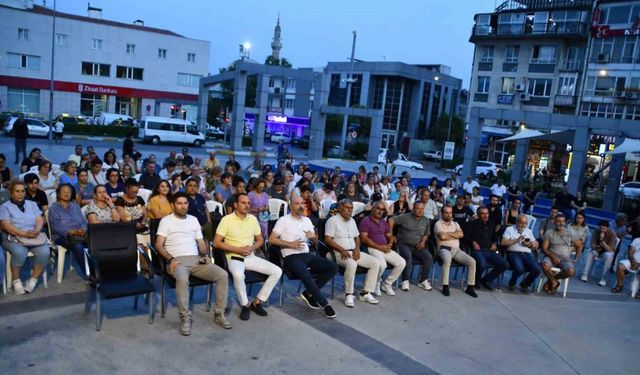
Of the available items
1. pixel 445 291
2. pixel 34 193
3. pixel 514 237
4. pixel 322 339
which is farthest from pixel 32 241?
pixel 514 237

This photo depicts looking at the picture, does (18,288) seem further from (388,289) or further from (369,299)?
(388,289)

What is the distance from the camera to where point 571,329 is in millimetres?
6730

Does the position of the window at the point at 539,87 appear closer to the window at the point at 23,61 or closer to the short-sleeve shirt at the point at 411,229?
the short-sleeve shirt at the point at 411,229

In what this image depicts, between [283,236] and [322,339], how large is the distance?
1.58 meters

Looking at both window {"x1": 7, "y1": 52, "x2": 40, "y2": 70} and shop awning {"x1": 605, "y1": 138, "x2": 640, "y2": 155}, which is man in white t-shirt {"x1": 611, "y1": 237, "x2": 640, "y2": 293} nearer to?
shop awning {"x1": 605, "y1": 138, "x2": 640, "y2": 155}

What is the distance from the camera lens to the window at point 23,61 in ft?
138

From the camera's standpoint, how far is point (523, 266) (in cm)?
820

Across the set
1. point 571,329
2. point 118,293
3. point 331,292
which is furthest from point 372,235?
point 118,293

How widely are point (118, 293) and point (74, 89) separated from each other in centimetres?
4531

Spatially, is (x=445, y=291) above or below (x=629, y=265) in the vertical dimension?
below

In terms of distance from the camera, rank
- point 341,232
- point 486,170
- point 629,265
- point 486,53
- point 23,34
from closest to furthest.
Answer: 1. point 341,232
2. point 629,265
3. point 486,170
4. point 23,34
5. point 486,53

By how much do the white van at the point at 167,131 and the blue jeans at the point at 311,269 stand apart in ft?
100

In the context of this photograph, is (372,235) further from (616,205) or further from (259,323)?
(616,205)

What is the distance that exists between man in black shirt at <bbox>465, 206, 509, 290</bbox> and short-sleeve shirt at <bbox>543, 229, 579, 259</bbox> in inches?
41.5
